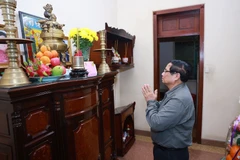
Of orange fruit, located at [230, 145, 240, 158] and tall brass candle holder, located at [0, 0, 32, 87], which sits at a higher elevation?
tall brass candle holder, located at [0, 0, 32, 87]

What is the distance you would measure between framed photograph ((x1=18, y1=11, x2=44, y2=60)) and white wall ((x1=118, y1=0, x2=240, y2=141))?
6.27 feet

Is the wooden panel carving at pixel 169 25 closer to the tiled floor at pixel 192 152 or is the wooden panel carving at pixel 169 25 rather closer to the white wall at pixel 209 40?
the white wall at pixel 209 40

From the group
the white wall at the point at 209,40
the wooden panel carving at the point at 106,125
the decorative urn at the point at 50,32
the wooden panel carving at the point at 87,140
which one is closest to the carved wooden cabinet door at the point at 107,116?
the wooden panel carving at the point at 106,125

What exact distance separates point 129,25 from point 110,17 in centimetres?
40

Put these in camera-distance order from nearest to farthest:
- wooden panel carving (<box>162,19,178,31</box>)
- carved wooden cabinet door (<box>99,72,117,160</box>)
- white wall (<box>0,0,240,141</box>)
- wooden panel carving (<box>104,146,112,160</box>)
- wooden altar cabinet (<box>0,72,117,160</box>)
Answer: wooden altar cabinet (<box>0,72,117,160</box>)
carved wooden cabinet door (<box>99,72,117,160</box>)
wooden panel carving (<box>104,146,112,160</box>)
white wall (<box>0,0,240,141</box>)
wooden panel carving (<box>162,19,178,31</box>)

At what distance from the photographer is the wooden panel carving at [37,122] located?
87 cm

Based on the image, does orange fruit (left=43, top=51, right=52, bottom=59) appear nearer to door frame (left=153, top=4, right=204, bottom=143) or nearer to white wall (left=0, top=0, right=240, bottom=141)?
white wall (left=0, top=0, right=240, bottom=141)

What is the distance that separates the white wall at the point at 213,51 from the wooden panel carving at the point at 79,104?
1887mm

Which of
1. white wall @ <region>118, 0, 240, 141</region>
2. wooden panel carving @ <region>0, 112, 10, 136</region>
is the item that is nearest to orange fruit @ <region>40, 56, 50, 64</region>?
wooden panel carving @ <region>0, 112, 10, 136</region>

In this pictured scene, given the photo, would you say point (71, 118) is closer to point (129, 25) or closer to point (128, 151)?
point (128, 151)

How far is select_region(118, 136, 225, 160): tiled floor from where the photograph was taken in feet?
7.97

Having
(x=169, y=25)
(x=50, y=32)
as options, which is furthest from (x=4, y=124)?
(x=169, y=25)

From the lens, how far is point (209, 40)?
256 cm

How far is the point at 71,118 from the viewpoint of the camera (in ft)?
3.65
